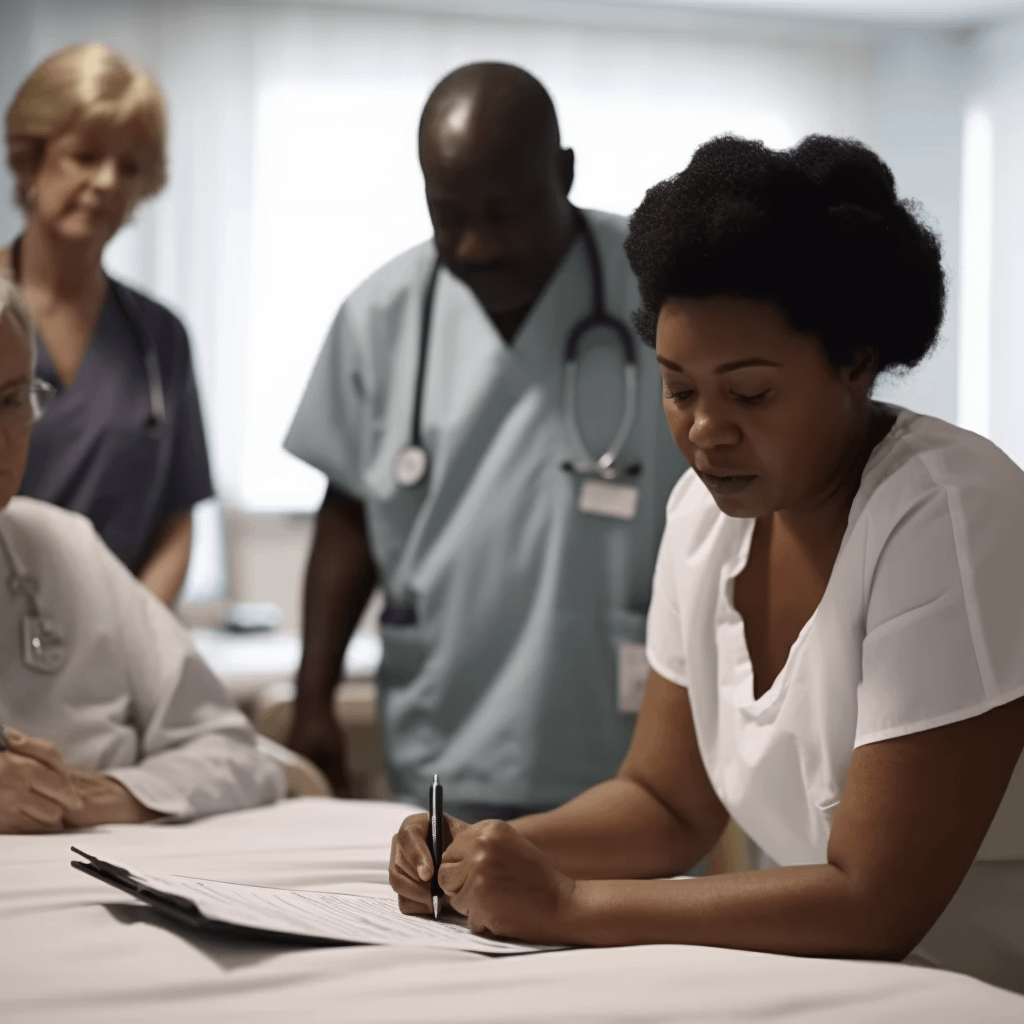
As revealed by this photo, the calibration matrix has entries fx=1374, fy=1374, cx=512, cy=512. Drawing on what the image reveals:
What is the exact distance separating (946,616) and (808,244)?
0.90 ft

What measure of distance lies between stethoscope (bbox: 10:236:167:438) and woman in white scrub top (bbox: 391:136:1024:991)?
1.29 meters

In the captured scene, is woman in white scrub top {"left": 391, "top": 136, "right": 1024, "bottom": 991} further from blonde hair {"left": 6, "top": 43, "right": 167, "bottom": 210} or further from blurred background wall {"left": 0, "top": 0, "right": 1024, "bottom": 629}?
blurred background wall {"left": 0, "top": 0, "right": 1024, "bottom": 629}

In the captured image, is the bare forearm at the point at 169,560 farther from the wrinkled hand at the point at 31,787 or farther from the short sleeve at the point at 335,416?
the wrinkled hand at the point at 31,787

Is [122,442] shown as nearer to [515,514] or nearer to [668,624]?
[515,514]

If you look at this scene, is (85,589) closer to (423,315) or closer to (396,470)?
(396,470)

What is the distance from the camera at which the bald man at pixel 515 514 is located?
1.89m

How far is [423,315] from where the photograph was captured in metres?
1.96

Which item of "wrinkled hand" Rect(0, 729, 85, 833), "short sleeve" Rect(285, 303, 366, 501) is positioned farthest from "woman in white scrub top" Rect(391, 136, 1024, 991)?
"short sleeve" Rect(285, 303, 366, 501)

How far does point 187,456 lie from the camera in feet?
7.52

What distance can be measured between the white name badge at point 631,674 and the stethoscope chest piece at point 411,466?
1.21 ft

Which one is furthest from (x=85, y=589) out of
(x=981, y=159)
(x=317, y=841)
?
(x=981, y=159)

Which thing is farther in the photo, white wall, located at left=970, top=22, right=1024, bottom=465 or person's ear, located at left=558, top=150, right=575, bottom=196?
white wall, located at left=970, top=22, right=1024, bottom=465

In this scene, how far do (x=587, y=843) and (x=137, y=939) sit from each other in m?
0.41

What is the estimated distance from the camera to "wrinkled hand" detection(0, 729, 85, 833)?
1330mm
